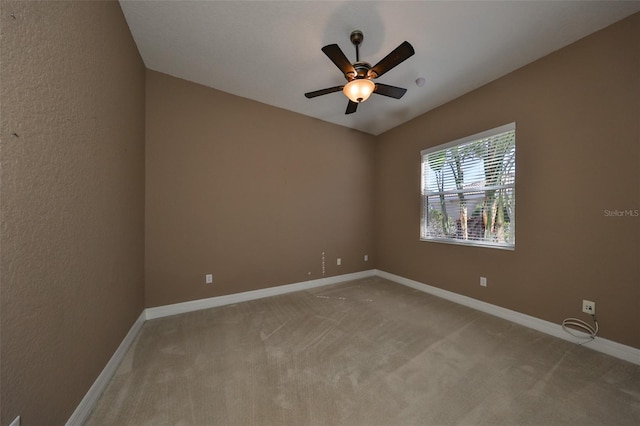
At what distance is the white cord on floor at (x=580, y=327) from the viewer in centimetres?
192

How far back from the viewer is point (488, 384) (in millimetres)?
1511

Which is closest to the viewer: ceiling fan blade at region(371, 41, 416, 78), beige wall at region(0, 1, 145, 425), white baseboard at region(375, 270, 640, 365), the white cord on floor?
beige wall at region(0, 1, 145, 425)

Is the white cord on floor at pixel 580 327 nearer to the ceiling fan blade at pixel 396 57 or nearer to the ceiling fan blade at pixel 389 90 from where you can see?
the ceiling fan blade at pixel 389 90

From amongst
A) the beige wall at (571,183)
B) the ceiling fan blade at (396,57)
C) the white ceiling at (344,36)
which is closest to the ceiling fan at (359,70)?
the ceiling fan blade at (396,57)

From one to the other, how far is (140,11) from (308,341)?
3194 millimetres

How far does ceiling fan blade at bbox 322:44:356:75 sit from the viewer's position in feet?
5.54

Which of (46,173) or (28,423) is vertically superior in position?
(46,173)

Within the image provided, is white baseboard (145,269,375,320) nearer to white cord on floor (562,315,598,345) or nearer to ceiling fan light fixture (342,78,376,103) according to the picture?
white cord on floor (562,315,598,345)

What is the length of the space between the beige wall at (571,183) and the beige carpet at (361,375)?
0.45 m

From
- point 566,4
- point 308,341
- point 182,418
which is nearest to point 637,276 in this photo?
point 566,4

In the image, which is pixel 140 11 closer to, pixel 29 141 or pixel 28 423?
pixel 29 141

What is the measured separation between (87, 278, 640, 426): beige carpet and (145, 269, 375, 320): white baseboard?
142 mm

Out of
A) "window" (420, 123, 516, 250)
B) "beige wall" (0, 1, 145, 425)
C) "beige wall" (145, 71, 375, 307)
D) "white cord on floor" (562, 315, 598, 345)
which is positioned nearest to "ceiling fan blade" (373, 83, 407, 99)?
"window" (420, 123, 516, 250)

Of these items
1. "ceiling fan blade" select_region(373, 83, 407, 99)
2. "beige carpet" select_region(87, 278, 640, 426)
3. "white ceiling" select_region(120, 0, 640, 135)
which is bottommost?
"beige carpet" select_region(87, 278, 640, 426)
